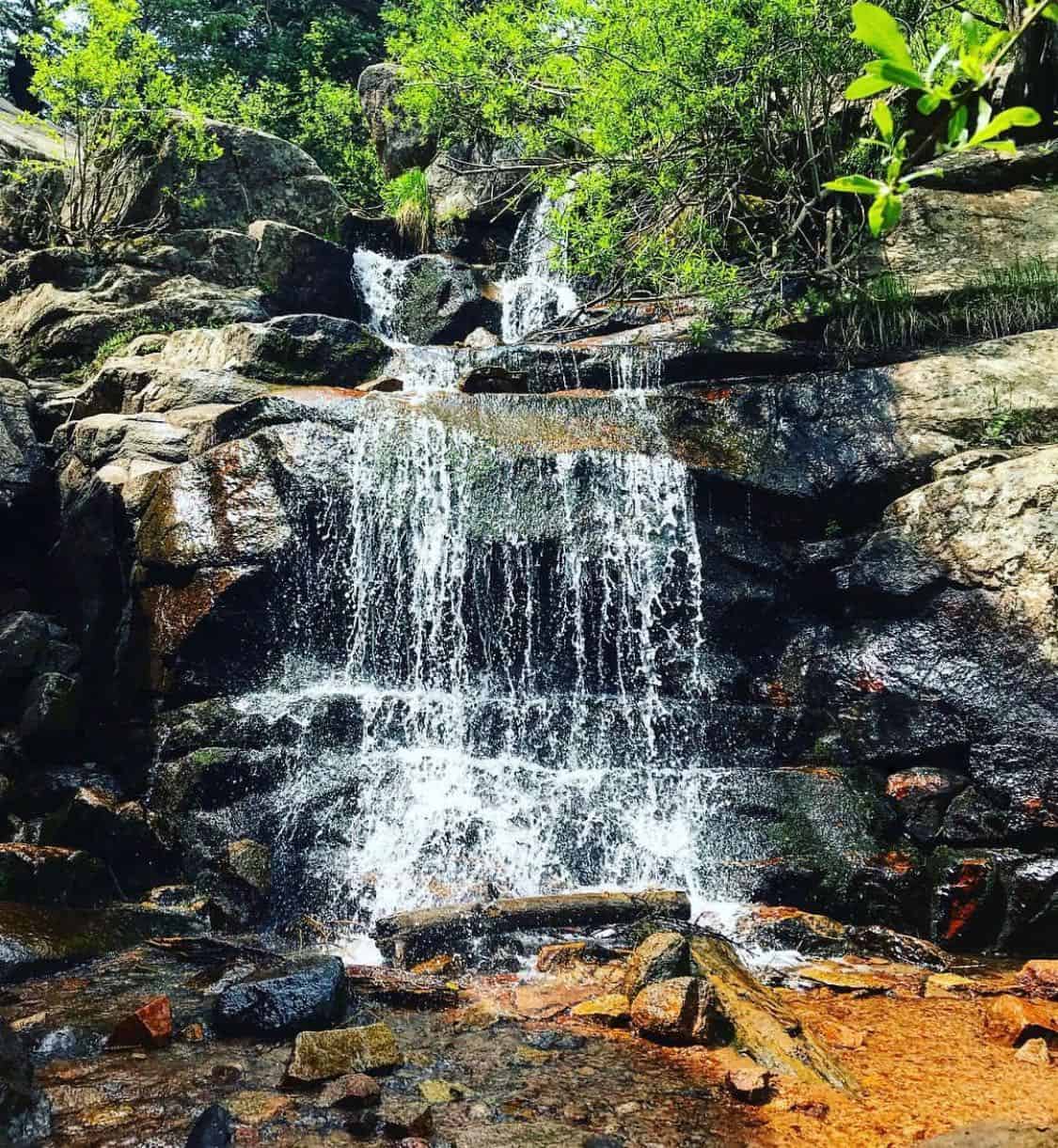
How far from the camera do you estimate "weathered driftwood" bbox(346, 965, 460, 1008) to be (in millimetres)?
5293

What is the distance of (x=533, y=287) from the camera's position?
16.6 metres

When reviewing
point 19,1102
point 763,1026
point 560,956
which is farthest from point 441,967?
point 19,1102

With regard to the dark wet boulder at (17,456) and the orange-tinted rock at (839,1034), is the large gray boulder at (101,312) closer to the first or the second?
the dark wet boulder at (17,456)

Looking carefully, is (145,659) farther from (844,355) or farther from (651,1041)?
(844,355)

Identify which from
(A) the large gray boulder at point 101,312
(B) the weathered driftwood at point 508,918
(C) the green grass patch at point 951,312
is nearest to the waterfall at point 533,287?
(A) the large gray boulder at point 101,312

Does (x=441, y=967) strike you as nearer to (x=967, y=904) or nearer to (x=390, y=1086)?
(x=390, y=1086)

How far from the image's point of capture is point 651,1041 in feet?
15.6

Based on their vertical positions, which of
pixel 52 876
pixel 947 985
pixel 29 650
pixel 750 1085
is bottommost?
pixel 947 985

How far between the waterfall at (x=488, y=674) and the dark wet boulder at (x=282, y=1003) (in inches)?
91.5

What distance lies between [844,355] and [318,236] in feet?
33.9

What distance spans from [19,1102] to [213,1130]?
0.83 m

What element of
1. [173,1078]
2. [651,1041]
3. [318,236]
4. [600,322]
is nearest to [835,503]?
[600,322]

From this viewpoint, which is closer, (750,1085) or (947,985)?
(750,1085)

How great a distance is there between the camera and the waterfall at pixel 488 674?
7652 millimetres
